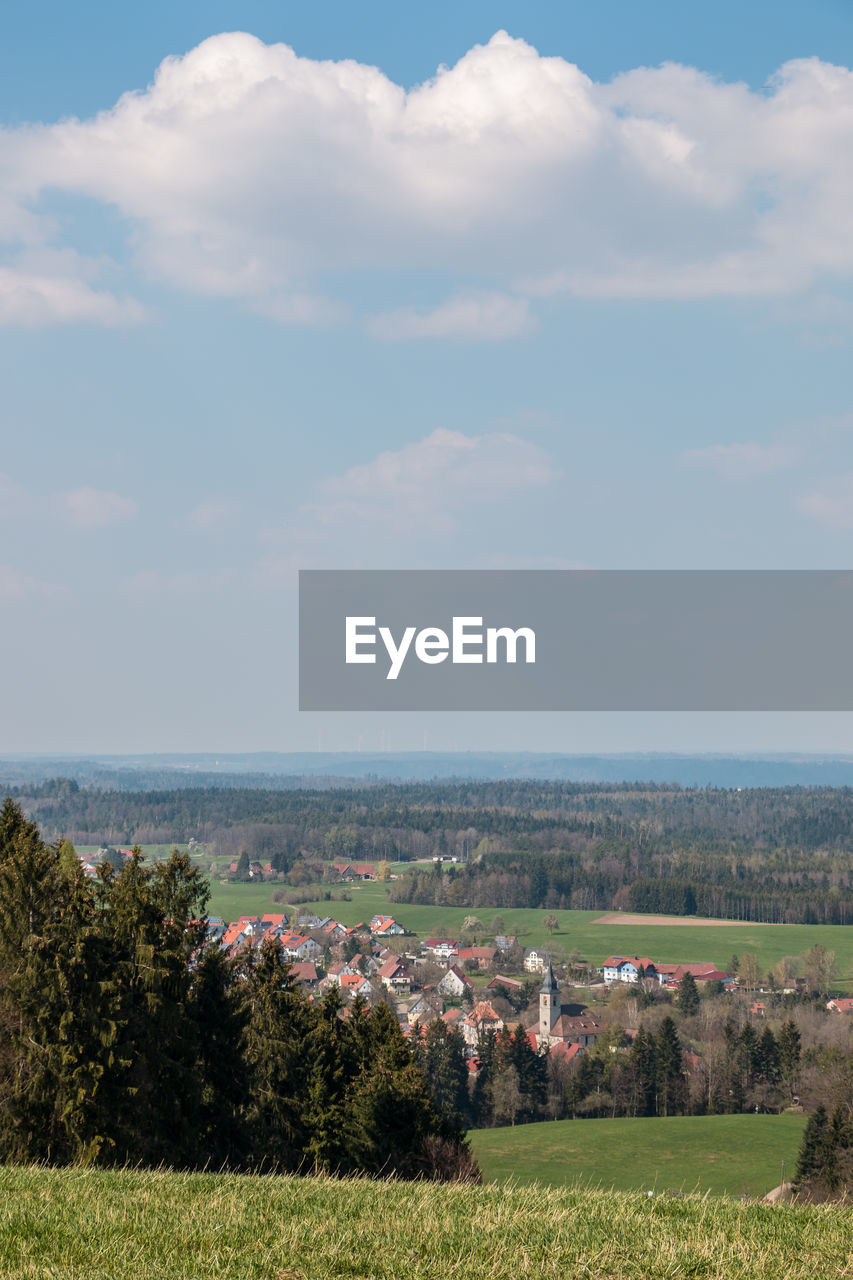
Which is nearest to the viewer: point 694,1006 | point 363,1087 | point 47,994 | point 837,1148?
point 47,994

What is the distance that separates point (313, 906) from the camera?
16275cm

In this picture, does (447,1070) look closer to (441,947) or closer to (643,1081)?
(643,1081)

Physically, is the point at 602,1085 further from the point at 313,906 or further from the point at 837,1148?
the point at 313,906

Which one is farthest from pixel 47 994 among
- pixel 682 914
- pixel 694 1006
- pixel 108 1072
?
pixel 682 914

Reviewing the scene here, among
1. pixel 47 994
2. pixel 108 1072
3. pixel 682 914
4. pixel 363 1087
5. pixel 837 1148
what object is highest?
pixel 47 994

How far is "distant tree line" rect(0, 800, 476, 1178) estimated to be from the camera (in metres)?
18.3

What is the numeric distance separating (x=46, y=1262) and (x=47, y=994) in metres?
11.5

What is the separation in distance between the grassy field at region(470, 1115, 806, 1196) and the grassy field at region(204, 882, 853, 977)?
62.0 meters

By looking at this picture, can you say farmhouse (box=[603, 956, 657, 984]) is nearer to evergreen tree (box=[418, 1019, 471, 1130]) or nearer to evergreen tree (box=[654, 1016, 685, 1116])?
evergreen tree (box=[654, 1016, 685, 1116])

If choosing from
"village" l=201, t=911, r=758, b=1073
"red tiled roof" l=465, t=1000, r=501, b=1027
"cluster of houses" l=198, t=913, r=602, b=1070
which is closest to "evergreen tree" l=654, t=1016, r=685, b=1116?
"village" l=201, t=911, r=758, b=1073

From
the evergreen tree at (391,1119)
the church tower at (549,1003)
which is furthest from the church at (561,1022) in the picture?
the evergreen tree at (391,1119)

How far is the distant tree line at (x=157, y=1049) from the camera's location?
1827 centimetres

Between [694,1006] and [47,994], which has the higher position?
[47,994]

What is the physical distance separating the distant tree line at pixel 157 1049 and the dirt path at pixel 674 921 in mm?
138065
